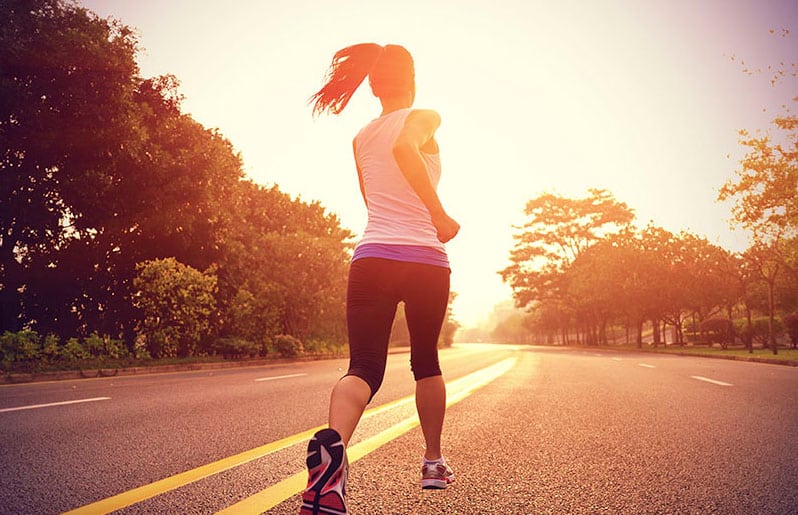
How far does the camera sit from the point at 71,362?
13469 mm

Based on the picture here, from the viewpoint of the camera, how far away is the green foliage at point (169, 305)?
16.3 meters

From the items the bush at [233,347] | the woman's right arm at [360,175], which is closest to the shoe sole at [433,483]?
the woman's right arm at [360,175]

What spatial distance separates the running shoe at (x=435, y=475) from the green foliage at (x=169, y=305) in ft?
50.1

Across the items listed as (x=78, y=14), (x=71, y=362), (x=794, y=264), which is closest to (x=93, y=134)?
(x=78, y=14)

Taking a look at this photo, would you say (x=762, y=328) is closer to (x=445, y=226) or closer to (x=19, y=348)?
(x=19, y=348)

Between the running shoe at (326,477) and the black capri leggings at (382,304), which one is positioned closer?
the running shoe at (326,477)

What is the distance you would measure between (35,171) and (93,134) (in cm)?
226

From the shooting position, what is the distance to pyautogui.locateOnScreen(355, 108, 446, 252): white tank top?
2586mm

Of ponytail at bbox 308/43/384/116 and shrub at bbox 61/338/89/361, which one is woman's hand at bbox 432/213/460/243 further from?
shrub at bbox 61/338/89/361

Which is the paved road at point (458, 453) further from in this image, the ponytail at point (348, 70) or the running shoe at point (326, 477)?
the ponytail at point (348, 70)

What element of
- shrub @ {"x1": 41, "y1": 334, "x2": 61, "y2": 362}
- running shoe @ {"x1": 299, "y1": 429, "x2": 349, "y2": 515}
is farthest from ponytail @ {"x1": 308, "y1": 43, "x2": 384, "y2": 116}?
shrub @ {"x1": 41, "y1": 334, "x2": 61, "y2": 362}

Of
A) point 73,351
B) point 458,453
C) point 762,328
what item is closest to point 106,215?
point 73,351

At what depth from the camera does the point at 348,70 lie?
297 centimetres

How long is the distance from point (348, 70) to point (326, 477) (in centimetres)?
208
